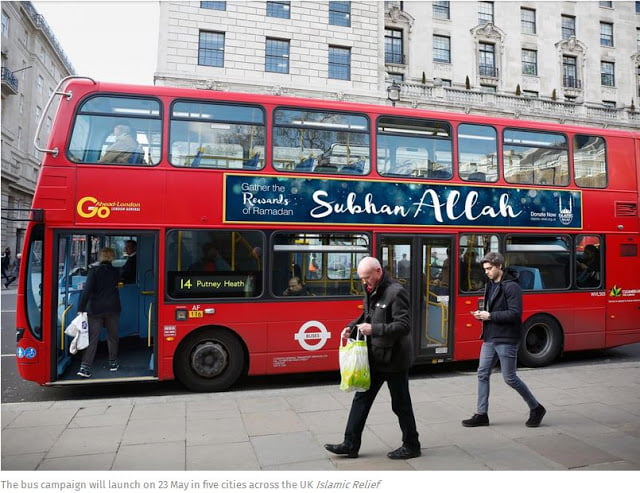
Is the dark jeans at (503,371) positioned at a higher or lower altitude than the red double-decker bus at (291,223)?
lower

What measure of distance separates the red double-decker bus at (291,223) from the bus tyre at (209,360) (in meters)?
0.02

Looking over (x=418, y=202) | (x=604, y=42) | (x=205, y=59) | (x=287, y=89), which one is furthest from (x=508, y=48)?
(x=418, y=202)

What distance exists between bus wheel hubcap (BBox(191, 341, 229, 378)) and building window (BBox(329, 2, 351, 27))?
85.2 ft

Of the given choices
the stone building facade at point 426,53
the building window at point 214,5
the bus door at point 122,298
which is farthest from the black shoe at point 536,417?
the building window at point 214,5

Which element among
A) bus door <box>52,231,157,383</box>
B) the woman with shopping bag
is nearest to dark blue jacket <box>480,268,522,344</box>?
bus door <box>52,231,157,383</box>

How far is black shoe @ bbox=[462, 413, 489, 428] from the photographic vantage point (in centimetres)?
480

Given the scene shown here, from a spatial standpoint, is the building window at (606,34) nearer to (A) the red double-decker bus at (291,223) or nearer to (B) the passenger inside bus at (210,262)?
(A) the red double-decker bus at (291,223)

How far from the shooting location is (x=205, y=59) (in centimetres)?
2592

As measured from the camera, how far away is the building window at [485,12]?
3438cm

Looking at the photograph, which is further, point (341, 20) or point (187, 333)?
point (341, 20)

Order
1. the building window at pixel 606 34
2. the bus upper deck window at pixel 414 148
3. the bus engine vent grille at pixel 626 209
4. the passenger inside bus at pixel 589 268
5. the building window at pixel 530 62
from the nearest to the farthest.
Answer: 1. the bus upper deck window at pixel 414 148
2. the passenger inside bus at pixel 589 268
3. the bus engine vent grille at pixel 626 209
4. the building window at pixel 606 34
5. the building window at pixel 530 62

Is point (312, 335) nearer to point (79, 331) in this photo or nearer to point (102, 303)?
point (102, 303)
